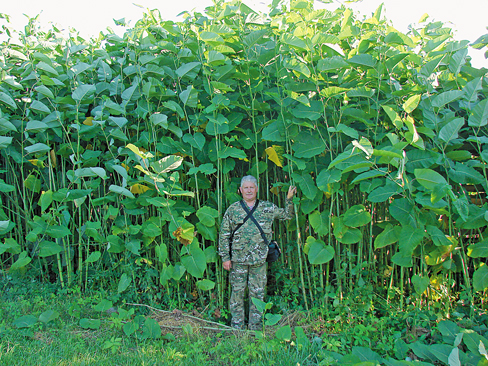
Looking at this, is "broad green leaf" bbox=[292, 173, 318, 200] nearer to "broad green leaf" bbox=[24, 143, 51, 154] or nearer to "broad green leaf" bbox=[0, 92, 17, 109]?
"broad green leaf" bbox=[24, 143, 51, 154]

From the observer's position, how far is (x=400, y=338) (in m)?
2.34

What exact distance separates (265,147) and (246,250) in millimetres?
864

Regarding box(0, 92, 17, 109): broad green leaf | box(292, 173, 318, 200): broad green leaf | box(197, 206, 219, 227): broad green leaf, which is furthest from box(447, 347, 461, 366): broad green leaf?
box(0, 92, 17, 109): broad green leaf

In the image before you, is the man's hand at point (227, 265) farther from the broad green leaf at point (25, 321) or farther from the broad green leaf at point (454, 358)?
the broad green leaf at point (454, 358)

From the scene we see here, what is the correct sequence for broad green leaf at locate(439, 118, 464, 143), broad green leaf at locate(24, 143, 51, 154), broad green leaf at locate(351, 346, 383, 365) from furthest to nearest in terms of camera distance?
broad green leaf at locate(24, 143, 51, 154), broad green leaf at locate(439, 118, 464, 143), broad green leaf at locate(351, 346, 383, 365)

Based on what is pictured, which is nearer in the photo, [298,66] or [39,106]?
[298,66]

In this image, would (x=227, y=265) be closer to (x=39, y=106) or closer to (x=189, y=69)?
(x=189, y=69)

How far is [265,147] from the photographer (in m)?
3.01

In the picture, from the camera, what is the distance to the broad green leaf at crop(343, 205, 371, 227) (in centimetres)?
249

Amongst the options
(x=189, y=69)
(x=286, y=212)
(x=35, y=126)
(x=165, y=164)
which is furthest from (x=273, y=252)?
(x=35, y=126)

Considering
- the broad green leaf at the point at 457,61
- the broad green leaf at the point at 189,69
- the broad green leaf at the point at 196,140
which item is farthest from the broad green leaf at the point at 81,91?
the broad green leaf at the point at 457,61

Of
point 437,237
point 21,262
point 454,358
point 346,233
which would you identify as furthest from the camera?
point 21,262

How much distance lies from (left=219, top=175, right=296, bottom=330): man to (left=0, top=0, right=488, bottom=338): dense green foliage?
0.11 meters

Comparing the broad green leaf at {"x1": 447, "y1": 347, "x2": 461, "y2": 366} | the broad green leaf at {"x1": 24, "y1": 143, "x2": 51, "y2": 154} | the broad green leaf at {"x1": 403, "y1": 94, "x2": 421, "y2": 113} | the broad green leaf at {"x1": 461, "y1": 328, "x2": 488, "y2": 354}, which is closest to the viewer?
the broad green leaf at {"x1": 447, "y1": 347, "x2": 461, "y2": 366}
